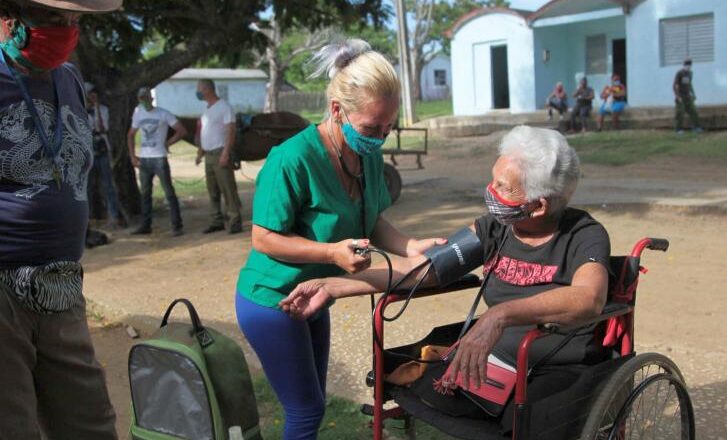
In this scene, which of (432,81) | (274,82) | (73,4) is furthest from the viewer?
(432,81)

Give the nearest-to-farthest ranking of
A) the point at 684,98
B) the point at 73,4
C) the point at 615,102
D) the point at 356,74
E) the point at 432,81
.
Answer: the point at 73,4, the point at 356,74, the point at 684,98, the point at 615,102, the point at 432,81

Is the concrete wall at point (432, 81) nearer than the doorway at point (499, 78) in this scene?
No

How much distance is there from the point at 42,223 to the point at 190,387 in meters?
0.70

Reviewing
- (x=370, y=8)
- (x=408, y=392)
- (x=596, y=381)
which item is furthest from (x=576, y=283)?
(x=370, y=8)

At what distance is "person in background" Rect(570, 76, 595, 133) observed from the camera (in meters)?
19.3

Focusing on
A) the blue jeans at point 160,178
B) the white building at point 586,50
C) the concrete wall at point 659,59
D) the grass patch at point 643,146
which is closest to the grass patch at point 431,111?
the white building at point 586,50

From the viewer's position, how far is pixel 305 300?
2.47 meters

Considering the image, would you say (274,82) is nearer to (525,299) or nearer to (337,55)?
(337,55)

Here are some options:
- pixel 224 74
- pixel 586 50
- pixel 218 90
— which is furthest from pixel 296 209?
pixel 224 74

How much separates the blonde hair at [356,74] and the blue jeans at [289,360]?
2.37 ft

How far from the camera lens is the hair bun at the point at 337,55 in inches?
97.0

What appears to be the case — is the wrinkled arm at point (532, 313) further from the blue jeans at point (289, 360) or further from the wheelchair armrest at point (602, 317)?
the blue jeans at point (289, 360)

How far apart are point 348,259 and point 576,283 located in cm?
79

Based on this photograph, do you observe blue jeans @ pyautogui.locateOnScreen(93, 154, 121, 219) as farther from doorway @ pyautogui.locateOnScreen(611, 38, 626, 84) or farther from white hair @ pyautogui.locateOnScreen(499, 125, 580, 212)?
doorway @ pyautogui.locateOnScreen(611, 38, 626, 84)
